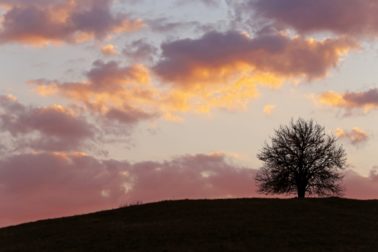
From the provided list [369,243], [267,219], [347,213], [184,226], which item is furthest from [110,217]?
[369,243]

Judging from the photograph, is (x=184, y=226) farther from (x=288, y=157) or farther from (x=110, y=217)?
(x=288, y=157)

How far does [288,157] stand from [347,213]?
78.1 ft

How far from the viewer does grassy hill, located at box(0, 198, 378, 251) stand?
42969 millimetres

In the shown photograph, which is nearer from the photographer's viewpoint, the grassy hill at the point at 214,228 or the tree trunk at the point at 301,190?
the grassy hill at the point at 214,228

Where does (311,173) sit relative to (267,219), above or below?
above

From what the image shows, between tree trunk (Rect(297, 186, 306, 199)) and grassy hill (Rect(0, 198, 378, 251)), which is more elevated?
tree trunk (Rect(297, 186, 306, 199))

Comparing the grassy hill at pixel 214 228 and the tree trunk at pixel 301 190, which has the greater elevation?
the tree trunk at pixel 301 190

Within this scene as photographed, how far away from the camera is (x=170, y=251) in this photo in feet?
135

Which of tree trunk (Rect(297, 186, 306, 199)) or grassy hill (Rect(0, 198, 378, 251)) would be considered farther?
tree trunk (Rect(297, 186, 306, 199))

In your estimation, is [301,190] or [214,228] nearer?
[214,228]

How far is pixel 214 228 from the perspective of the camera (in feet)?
158

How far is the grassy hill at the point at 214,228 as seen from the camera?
43.0 meters

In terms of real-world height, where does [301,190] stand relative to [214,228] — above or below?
above

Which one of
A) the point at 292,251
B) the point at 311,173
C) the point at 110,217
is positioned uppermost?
the point at 311,173
